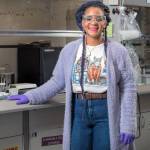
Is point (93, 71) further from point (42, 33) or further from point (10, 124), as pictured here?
point (42, 33)

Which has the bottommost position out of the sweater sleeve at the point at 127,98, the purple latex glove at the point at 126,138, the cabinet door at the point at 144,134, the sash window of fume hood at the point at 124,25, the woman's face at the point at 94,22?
the cabinet door at the point at 144,134

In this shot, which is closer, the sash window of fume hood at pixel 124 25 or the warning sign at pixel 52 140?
the warning sign at pixel 52 140

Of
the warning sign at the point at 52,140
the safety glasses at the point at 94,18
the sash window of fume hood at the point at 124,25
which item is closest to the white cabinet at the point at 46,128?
the warning sign at the point at 52,140

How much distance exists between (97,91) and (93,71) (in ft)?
0.38

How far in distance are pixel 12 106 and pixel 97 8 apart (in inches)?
31.3

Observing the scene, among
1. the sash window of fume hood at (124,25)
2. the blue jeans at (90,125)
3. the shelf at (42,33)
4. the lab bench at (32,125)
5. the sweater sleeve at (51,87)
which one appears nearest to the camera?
the blue jeans at (90,125)

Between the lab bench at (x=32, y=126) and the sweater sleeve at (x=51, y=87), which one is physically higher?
the sweater sleeve at (x=51, y=87)

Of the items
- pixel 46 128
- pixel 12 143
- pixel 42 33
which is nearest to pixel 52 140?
pixel 46 128

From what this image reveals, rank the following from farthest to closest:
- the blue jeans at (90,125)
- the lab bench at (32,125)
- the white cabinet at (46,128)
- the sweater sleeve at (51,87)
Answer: the white cabinet at (46,128) → the lab bench at (32,125) → the sweater sleeve at (51,87) → the blue jeans at (90,125)

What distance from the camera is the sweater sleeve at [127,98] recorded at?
2.04 meters

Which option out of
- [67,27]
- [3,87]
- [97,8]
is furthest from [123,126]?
[67,27]

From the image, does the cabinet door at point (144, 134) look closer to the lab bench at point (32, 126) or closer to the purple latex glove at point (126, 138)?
the lab bench at point (32, 126)

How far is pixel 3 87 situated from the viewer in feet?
8.61

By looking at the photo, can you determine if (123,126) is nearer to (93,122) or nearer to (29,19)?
(93,122)
